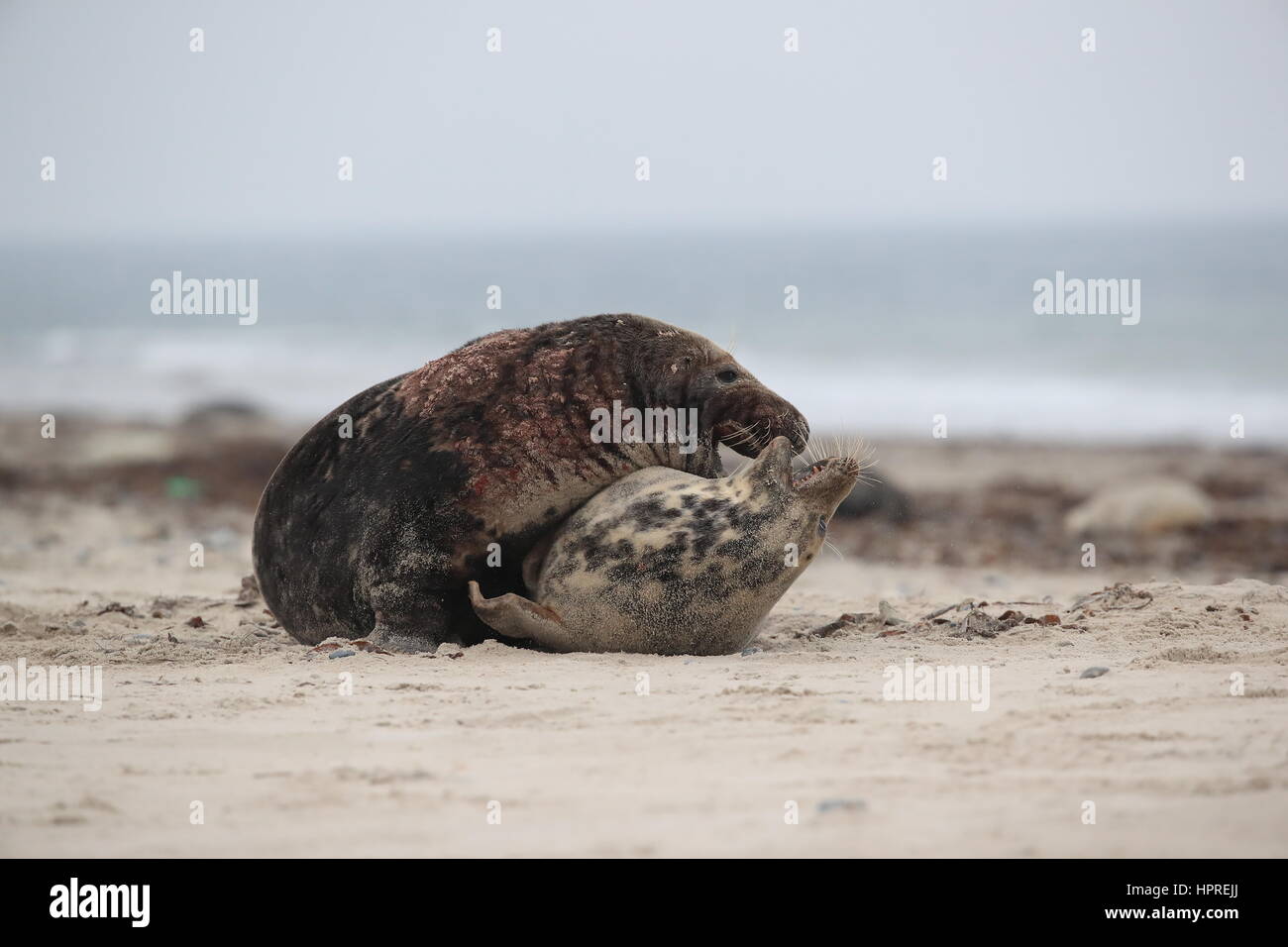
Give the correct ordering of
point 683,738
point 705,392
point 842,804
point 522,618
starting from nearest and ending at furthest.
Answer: point 842,804 → point 683,738 → point 522,618 → point 705,392

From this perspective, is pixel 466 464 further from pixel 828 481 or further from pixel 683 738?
pixel 683 738

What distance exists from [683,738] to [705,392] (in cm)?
254

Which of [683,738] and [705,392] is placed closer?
[683,738]

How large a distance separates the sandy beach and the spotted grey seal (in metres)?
0.17

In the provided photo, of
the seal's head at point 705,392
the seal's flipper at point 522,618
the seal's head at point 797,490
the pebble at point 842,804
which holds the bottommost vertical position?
the pebble at point 842,804

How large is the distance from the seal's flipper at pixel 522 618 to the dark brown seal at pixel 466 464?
0.22m

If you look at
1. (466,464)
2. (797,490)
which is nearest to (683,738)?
(797,490)

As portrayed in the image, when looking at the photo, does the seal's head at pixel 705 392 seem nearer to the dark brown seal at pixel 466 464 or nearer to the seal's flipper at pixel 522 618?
the dark brown seal at pixel 466 464

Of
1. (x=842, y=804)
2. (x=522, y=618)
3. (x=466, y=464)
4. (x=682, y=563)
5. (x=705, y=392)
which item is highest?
(x=705, y=392)

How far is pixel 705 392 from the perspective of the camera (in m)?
A: 6.79

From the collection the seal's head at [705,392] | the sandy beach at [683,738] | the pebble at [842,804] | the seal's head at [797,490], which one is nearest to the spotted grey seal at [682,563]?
the seal's head at [797,490]

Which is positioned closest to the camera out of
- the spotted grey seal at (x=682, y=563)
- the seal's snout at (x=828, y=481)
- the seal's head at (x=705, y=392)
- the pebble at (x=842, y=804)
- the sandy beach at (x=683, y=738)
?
the sandy beach at (x=683, y=738)

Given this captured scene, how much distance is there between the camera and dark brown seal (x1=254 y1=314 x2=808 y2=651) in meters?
6.24

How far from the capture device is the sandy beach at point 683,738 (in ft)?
12.1
